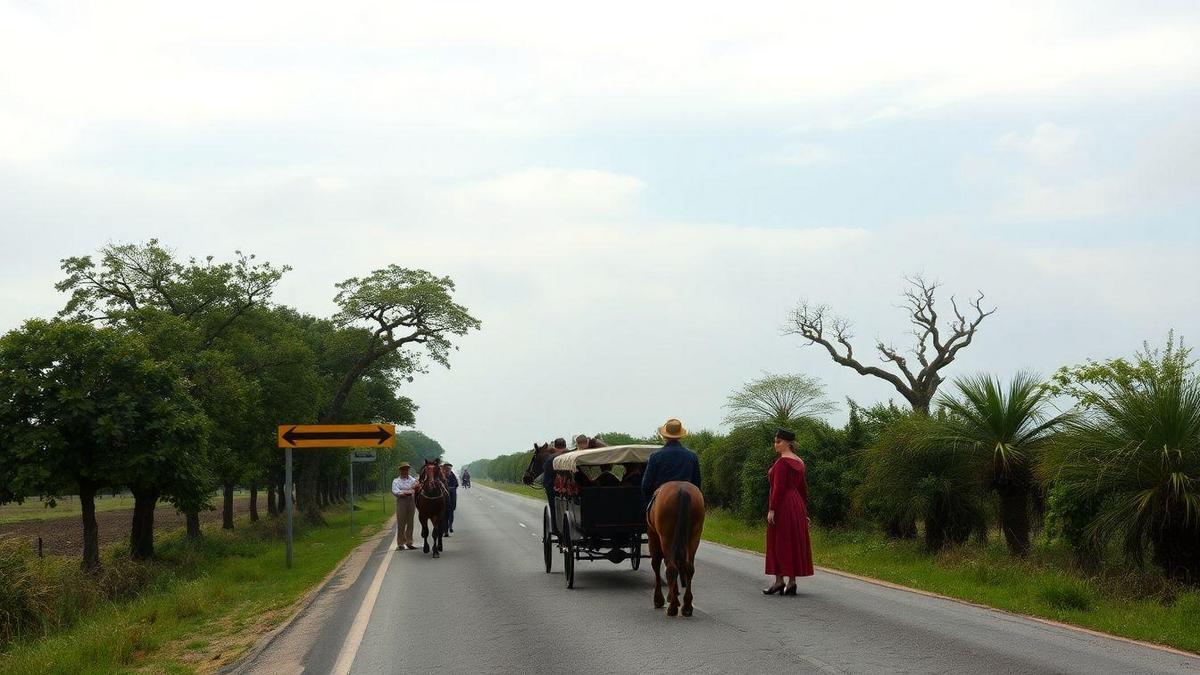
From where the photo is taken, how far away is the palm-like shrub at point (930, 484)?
61.7ft

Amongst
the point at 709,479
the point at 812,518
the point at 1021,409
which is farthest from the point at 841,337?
the point at 1021,409

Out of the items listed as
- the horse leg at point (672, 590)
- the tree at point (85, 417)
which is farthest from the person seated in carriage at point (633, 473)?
the tree at point (85, 417)

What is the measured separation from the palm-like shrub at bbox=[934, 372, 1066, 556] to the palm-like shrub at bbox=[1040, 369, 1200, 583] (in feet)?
8.69

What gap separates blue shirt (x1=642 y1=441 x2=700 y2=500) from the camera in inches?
489

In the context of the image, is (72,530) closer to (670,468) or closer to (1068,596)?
(670,468)

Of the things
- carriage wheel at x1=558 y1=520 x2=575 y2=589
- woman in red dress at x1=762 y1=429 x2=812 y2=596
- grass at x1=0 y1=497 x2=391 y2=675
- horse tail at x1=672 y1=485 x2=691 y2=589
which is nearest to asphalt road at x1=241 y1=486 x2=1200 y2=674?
carriage wheel at x1=558 y1=520 x2=575 y2=589

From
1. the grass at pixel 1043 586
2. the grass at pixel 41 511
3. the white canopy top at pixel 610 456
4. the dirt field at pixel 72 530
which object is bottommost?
the grass at pixel 41 511

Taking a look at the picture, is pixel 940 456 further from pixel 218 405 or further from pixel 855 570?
pixel 218 405

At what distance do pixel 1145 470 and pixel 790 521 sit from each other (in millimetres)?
4659

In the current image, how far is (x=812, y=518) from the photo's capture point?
27.7 meters

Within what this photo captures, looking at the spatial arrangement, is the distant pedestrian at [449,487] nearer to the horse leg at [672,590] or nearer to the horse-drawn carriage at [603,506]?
the horse-drawn carriage at [603,506]

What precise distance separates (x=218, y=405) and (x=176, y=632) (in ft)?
59.2

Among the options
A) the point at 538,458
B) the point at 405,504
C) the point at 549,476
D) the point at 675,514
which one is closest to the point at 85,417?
the point at 405,504

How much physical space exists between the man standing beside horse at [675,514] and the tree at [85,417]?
1306 cm
